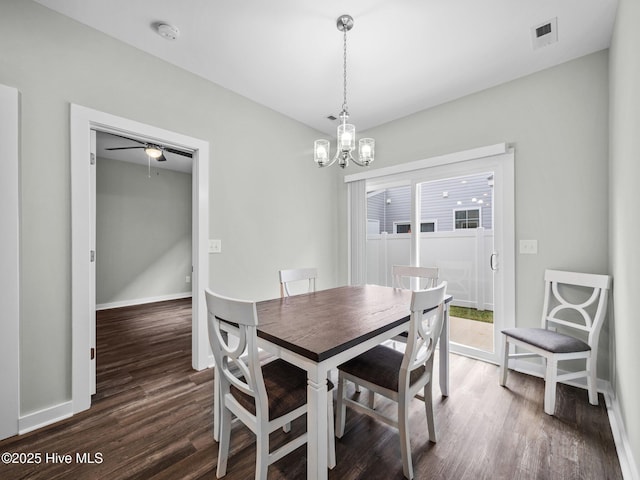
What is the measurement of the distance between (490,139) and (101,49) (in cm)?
340

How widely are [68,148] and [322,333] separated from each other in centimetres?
214

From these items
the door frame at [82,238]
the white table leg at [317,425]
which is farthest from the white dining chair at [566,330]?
the door frame at [82,238]

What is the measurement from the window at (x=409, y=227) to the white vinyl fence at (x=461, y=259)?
6 cm

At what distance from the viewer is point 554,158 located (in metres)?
2.36

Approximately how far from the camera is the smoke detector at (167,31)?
6.47 ft

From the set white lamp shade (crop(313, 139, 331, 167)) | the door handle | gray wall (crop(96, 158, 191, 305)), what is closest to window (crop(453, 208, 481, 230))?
the door handle

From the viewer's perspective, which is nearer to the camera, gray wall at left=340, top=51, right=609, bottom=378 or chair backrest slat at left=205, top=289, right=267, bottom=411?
chair backrest slat at left=205, top=289, right=267, bottom=411

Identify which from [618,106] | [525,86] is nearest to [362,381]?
[618,106]

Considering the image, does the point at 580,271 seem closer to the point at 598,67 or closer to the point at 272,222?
the point at 598,67

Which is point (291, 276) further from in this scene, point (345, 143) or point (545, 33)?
point (545, 33)

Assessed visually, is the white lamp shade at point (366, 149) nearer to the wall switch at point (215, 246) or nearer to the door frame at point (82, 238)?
the wall switch at point (215, 246)

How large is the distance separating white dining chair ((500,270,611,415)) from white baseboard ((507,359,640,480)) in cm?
11

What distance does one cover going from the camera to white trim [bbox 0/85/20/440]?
1.65m

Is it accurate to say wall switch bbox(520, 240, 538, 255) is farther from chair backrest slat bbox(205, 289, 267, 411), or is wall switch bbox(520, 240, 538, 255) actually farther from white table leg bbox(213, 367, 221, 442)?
white table leg bbox(213, 367, 221, 442)
